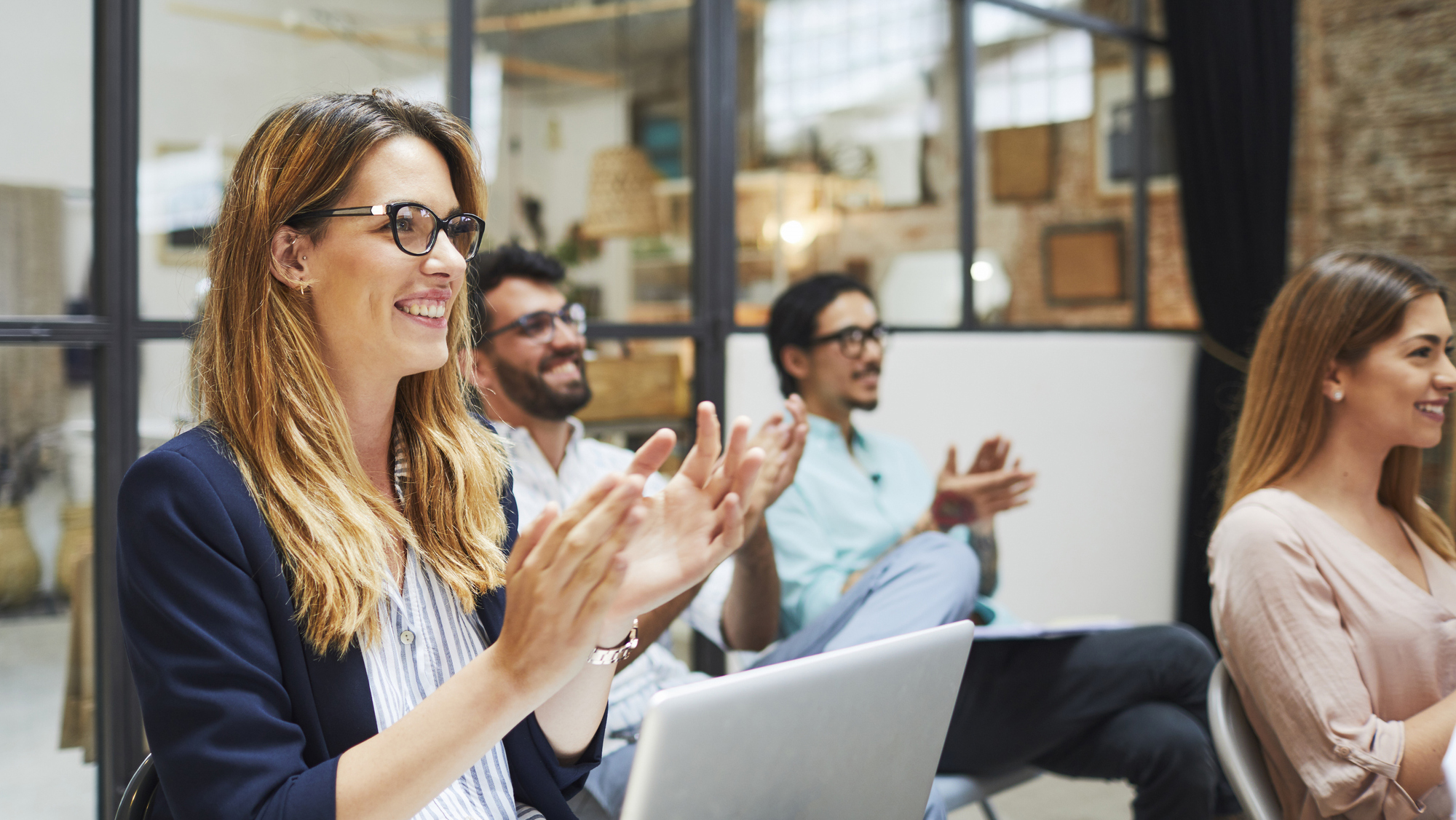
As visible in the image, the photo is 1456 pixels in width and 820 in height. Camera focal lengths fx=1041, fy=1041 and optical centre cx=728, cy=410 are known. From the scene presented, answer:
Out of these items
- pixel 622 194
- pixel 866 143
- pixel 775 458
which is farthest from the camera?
pixel 866 143

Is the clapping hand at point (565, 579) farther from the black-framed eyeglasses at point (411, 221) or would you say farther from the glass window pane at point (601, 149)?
the glass window pane at point (601, 149)

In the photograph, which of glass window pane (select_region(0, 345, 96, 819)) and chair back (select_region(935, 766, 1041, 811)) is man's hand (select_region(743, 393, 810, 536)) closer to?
chair back (select_region(935, 766, 1041, 811))

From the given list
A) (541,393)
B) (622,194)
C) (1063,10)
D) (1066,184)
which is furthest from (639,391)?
(1063,10)

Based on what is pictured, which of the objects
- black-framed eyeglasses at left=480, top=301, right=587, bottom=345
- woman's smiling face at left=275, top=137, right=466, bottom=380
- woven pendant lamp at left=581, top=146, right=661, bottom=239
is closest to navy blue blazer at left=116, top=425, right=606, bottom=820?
woman's smiling face at left=275, top=137, right=466, bottom=380

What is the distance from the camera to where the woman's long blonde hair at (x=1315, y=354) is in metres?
1.69

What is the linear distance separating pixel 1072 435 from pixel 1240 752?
2391mm

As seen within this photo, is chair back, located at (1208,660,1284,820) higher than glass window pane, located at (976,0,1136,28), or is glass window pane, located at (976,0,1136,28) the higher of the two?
glass window pane, located at (976,0,1136,28)

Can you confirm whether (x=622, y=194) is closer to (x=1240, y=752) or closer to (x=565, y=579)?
(x=1240, y=752)

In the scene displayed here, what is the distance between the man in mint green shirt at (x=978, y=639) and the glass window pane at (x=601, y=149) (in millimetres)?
628

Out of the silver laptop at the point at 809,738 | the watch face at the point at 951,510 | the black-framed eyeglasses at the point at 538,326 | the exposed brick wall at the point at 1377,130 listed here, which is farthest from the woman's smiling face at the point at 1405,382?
the exposed brick wall at the point at 1377,130

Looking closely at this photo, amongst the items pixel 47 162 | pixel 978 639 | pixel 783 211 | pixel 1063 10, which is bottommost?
pixel 978 639

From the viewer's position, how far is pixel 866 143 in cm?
365

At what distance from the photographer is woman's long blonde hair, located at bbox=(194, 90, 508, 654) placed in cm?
110

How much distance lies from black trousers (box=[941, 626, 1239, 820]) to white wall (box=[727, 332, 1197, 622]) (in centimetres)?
129
